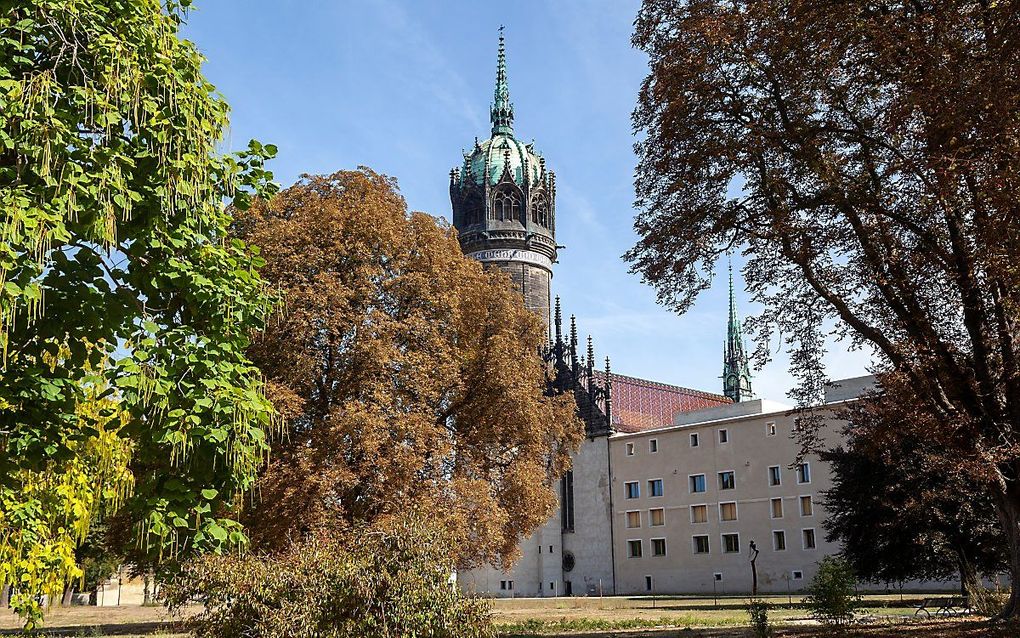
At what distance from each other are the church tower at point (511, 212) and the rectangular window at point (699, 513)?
84.6ft

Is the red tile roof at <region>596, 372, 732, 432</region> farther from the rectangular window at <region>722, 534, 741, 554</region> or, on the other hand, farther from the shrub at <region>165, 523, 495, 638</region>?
the shrub at <region>165, 523, 495, 638</region>

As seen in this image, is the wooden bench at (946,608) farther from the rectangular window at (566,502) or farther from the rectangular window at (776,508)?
the rectangular window at (566,502)

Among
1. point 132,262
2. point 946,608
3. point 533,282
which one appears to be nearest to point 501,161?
point 533,282

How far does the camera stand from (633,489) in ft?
224

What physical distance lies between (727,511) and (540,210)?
121ft

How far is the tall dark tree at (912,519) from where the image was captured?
3181 centimetres

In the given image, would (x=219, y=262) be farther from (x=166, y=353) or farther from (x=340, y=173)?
(x=340, y=173)

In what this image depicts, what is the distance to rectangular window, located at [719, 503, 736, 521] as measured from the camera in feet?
200

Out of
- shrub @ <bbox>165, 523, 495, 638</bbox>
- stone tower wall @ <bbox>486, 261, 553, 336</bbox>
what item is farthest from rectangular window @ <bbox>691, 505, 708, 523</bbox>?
shrub @ <bbox>165, 523, 495, 638</bbox>

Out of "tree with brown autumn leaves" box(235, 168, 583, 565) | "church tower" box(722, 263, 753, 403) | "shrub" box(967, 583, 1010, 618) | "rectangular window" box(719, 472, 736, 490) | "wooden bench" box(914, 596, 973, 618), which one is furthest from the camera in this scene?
"church tower" box(722, 263, 753, 403)

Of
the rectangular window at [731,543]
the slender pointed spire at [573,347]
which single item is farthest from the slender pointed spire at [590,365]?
the rectangular window at [731,543]

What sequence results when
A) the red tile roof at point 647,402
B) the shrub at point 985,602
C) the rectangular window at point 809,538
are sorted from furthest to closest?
the red tile roof at point 647,402, the rectangular window at point 809,538, the shrub at point 985,602

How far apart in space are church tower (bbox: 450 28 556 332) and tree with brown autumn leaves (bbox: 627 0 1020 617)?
6346 cm

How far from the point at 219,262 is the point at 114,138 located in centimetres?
179
